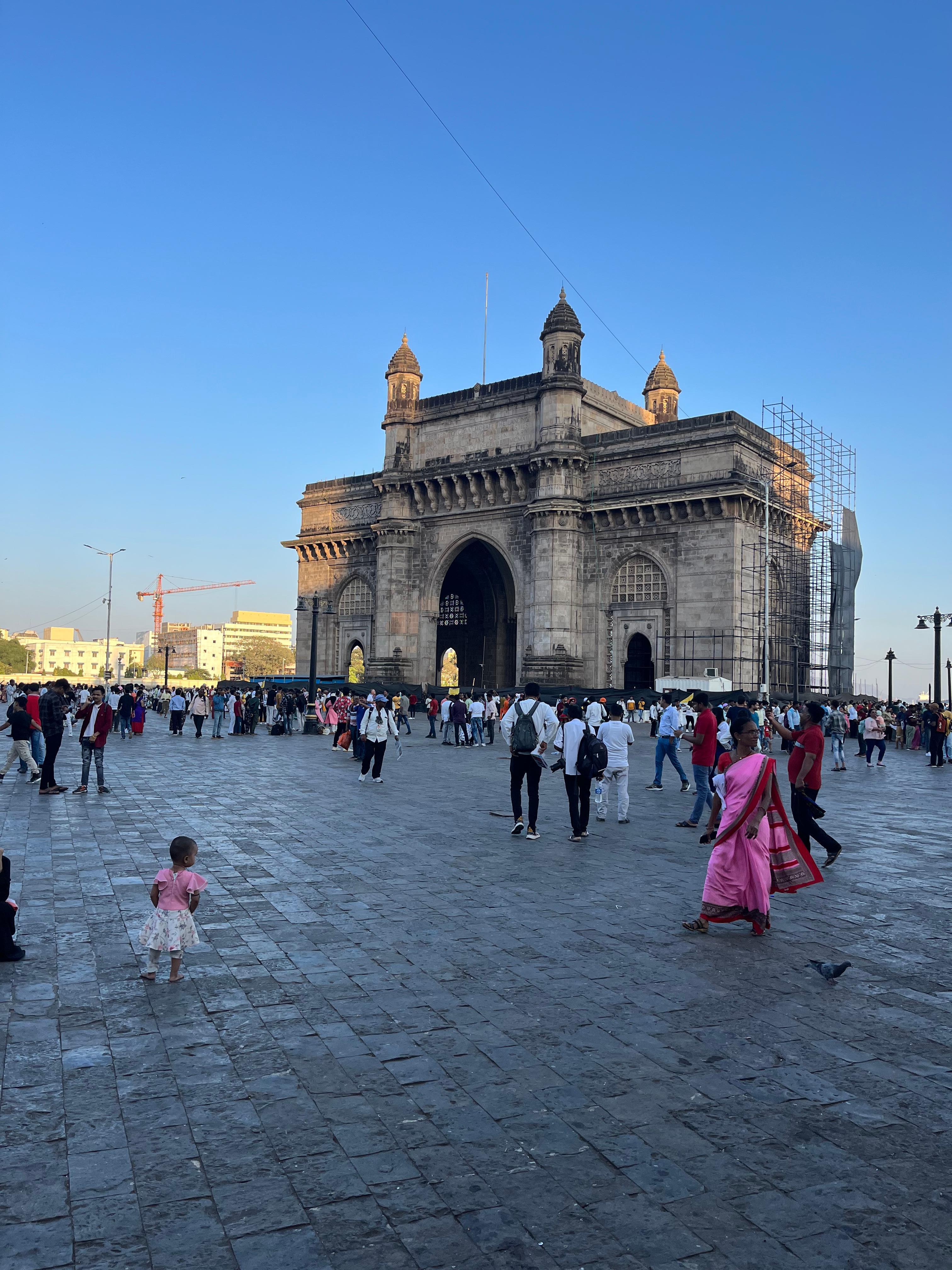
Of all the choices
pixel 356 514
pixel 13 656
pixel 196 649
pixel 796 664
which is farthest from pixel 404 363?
pixel 196 649

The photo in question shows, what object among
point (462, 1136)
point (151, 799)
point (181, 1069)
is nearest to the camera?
point (462, 1136)

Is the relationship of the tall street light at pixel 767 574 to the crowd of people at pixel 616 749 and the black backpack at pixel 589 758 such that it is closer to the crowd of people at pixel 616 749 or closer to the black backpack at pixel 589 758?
the crowd of people at pixel 616 749

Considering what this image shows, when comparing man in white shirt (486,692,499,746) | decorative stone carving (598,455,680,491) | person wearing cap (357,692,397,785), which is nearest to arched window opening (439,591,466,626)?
decorative stone carving (598,455,680,491)

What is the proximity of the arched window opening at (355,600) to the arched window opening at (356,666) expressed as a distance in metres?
1.74

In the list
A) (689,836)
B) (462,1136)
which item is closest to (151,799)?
(689,836)

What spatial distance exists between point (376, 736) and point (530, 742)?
4.59 metres

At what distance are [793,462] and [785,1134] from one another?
3508cm

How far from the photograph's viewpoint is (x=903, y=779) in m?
17.0

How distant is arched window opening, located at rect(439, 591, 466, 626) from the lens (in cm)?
4869

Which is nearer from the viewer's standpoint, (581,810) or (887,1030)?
(887,1030)

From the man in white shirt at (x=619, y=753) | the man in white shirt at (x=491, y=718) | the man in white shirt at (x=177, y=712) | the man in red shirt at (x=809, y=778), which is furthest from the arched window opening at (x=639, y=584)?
the man in red shirt at (x=809, y=778)

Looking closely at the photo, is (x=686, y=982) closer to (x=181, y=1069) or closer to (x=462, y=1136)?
(x=462, y=1136)

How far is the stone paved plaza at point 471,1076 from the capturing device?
269 centimetres

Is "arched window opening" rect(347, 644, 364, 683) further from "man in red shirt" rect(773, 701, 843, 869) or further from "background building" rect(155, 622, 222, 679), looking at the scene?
"background building" rect(155, 622, 222, 679)
